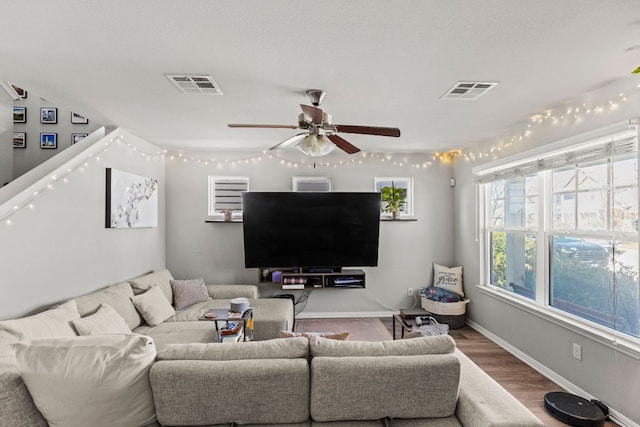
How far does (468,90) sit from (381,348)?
2185 mm

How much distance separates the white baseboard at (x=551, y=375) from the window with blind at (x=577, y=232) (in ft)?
2.00

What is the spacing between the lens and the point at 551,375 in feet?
10.7

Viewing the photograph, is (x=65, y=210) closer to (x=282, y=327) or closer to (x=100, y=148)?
(x=100, y=148)

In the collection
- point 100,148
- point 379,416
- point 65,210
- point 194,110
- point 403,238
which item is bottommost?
point 379,416

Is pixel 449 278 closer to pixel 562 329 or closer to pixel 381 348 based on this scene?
pixel 562 329

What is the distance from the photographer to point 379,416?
169cm

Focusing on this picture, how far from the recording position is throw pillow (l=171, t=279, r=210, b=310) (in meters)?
4.20

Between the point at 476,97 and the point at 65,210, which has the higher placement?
the point at 476,97

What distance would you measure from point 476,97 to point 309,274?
3.20 meters

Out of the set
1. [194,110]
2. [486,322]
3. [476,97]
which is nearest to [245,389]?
[194,110]

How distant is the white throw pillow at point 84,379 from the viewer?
1469 millimetres

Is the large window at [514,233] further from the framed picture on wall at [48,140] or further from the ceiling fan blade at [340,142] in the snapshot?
the framed picture on wall at [48,140]

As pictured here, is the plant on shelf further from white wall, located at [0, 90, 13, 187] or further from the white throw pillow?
white wall, located at [0, 90, 13, 187]

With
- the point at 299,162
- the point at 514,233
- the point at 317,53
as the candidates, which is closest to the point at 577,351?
the point at 514,233
